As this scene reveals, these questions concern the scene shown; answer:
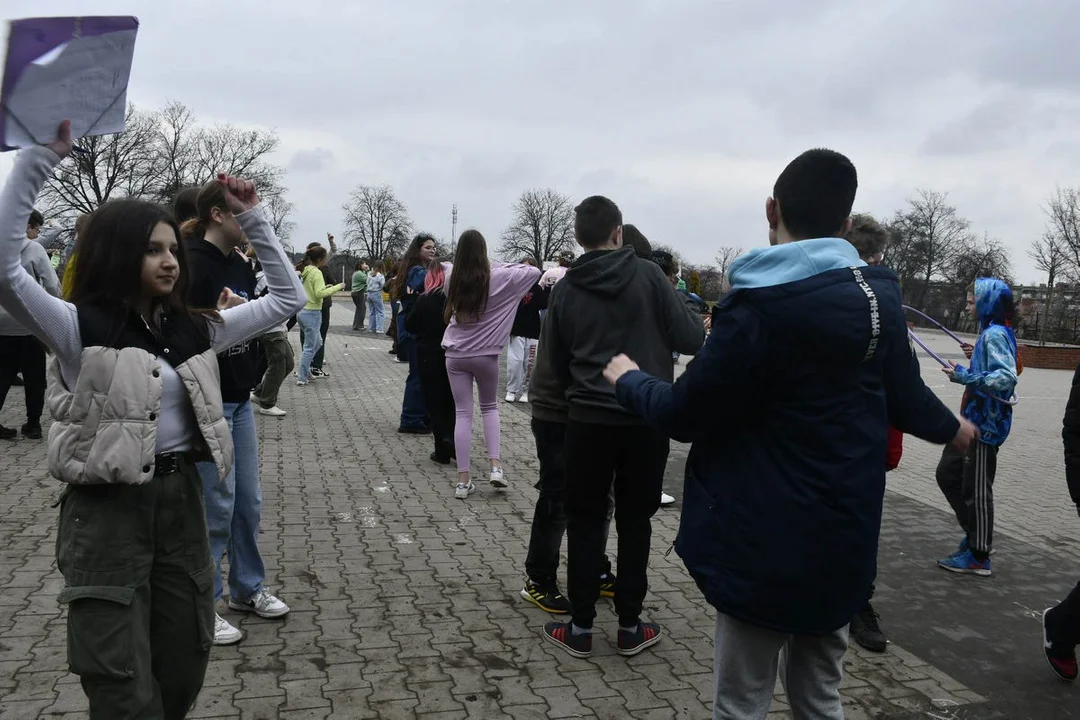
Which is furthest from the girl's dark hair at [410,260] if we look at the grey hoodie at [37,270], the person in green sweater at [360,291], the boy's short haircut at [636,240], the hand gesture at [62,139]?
the person in green sweater at [360,291]

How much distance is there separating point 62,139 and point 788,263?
→ 6.19ft

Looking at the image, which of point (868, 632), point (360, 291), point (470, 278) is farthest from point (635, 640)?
point (360, 291)

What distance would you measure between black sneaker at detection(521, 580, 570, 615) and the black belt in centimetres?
238

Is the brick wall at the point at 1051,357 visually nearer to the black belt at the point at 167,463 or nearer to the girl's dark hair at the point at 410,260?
the girl's dark hair at the point at 410,260

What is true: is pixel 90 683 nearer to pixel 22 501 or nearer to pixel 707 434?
pixel 707 434

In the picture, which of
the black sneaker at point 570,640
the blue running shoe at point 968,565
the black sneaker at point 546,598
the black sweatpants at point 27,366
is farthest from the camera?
the black sweatpants at point 27,366

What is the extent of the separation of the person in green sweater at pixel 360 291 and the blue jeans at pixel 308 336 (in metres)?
11.7

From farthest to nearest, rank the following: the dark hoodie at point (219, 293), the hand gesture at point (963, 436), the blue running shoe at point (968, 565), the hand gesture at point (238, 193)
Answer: the blue running shoe at point (968, 565) → the dark hoodie at point (219, 293) → the hand gesture at point (238, 193) → the hand gesture at point (963, 436)

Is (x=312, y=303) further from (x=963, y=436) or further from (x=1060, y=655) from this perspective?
(x=963, y=436)

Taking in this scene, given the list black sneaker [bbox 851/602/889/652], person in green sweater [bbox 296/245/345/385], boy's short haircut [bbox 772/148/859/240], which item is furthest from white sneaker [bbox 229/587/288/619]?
person in green sweater [bbox 296/245/345/385]

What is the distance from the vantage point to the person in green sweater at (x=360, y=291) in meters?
24.6

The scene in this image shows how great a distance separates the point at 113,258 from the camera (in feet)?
7.67

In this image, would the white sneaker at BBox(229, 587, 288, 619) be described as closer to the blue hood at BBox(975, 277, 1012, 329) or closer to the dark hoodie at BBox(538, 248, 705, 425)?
the dark hoodie at BBox(538, 248, 705, 425)

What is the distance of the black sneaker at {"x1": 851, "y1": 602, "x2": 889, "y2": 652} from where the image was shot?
4066 millimetres
